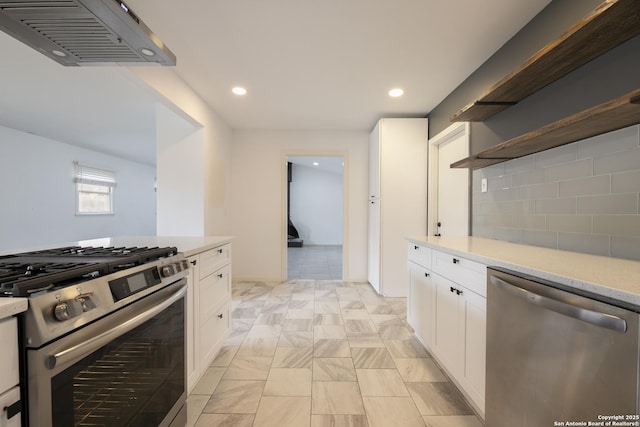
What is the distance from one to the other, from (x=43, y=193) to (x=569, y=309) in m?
6.64

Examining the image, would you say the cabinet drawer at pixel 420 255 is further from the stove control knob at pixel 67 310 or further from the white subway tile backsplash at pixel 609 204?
the stove control knob at pixel 67 310

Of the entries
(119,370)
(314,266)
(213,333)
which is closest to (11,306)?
(119,370)

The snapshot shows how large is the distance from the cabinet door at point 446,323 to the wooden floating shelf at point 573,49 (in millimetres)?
1284

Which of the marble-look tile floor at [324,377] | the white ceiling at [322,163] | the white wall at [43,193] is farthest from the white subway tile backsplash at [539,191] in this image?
the white wall at [43,193]

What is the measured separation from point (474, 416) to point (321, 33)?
103 inches

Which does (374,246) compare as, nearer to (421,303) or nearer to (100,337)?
(421,303)

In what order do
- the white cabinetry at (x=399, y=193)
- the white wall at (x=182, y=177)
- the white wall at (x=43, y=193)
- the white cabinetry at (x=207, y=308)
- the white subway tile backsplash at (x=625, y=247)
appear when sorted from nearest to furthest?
the white subway tile backsplash at (x=625, y=247) → the white cabinetry at (x=207, y=308) → the white wall at (x=182, y=177) → the white cabinetry at (x=399, y=193) → the white wall at (x=43, y=193)

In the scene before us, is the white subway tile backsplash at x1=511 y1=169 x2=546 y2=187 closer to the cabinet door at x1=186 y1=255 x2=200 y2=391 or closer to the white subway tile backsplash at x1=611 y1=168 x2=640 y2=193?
the white subway tile backsplash at x1=611 y1=168 x2=640 y2=193

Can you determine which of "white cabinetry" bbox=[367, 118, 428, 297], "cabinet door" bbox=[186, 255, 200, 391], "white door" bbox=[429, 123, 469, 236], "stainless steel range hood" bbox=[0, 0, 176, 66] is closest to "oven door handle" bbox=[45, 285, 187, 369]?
"cabinet door" bbox=[186, 255, 200, 391]

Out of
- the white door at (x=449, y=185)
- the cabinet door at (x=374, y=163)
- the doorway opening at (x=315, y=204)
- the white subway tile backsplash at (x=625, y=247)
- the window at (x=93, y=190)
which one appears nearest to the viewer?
the white subway tile backsplash at (x=625, y=247)

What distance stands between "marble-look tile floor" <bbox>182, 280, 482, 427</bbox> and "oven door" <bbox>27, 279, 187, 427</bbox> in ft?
1.24

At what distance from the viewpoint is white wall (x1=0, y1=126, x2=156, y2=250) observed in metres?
4.03

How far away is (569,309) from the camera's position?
2.78 ft

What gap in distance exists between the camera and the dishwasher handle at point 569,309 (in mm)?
730
